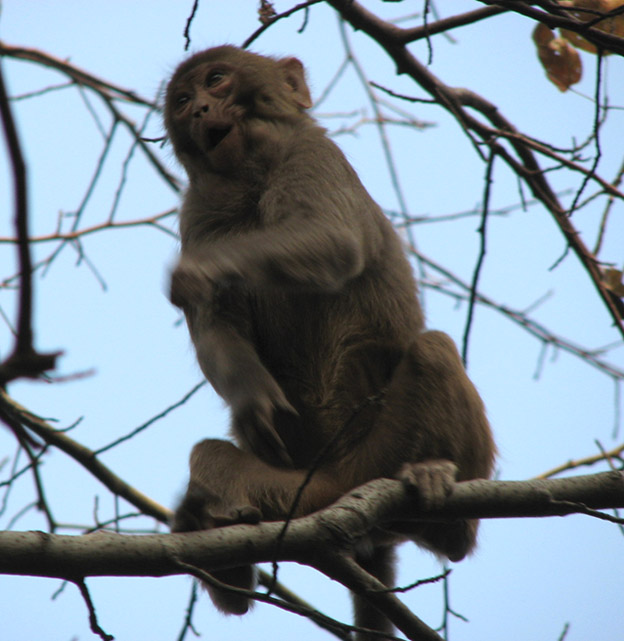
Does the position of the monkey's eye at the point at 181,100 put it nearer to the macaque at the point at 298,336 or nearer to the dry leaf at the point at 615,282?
the macaque at the point at 298,336

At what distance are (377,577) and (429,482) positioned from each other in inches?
49.1

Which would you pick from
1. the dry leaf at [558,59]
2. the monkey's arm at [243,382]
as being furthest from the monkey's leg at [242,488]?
the dry leaf at [558,59]

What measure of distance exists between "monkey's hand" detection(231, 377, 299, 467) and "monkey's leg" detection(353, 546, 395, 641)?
768 millimetres

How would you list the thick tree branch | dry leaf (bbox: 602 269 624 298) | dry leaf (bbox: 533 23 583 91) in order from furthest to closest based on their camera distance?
1. dry leaf (bbox: 602 269 624 298)
2. dry leaf (bbox: 533 23 583 91)
3. the thick tree branch

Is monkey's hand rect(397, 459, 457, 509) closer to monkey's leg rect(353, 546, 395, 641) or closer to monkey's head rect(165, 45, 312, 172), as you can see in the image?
monkey's leg rect(353, 546, 395, 641)

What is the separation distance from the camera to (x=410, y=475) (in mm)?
3752

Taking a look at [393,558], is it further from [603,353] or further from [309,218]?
[603,353]

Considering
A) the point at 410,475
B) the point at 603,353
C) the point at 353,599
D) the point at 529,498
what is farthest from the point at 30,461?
the point at 603,353

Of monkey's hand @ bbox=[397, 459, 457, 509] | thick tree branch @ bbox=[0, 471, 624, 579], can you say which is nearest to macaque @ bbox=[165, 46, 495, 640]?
monkey's hand @ bbox=[397, 459, 457, 509]

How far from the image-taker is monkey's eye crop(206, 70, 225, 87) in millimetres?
5266

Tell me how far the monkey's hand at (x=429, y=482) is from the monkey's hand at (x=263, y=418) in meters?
0.70

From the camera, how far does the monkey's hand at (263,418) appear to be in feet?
13.7

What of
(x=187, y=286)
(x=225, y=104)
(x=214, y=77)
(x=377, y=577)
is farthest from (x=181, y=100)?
(x=377, y=577)

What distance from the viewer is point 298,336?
15.3 ft
